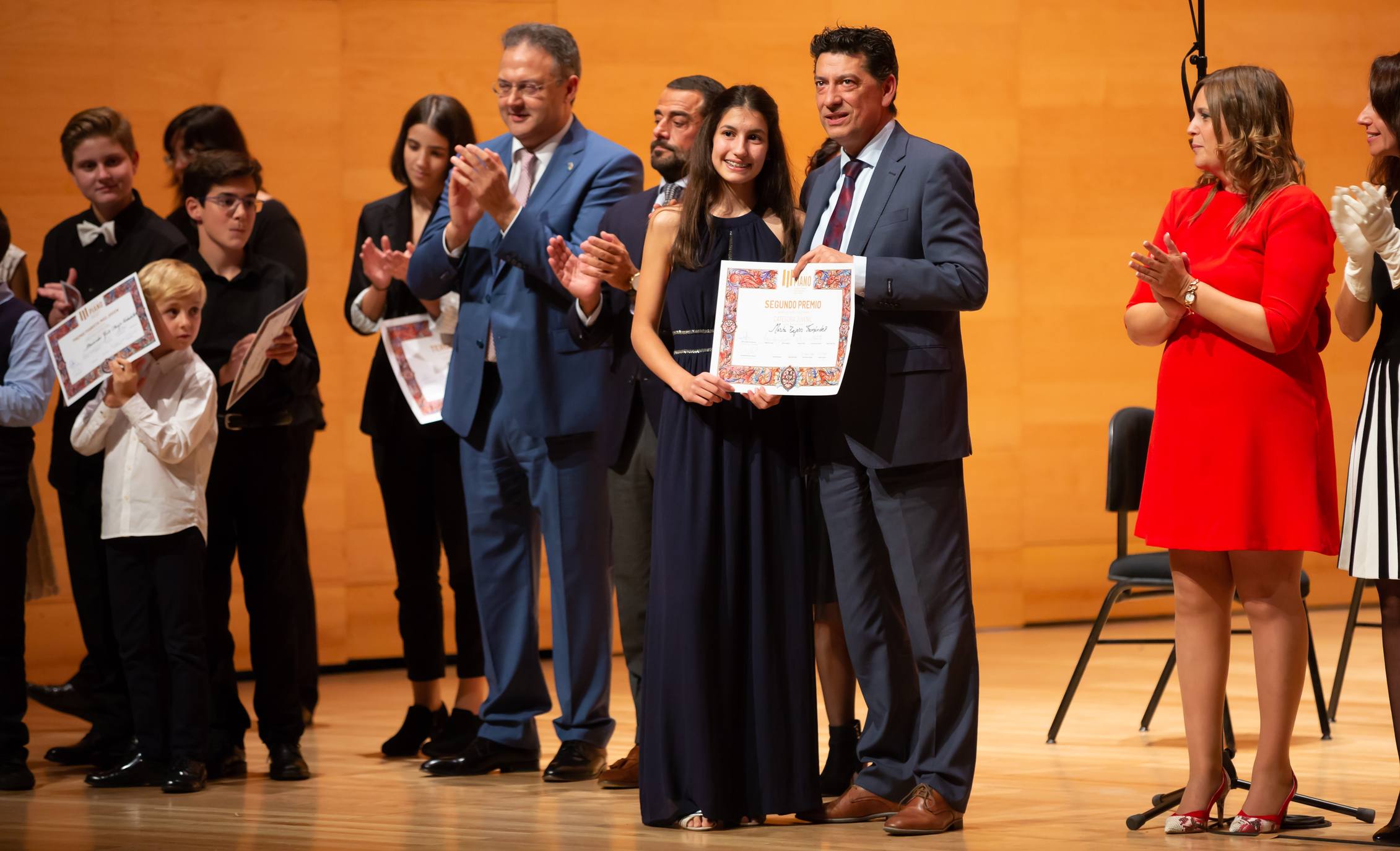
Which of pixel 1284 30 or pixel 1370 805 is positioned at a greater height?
pixel 1284 30

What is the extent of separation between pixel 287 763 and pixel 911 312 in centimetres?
211

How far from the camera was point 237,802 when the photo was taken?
4043 millimetres

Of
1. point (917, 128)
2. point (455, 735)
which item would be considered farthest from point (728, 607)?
point (917, 128)

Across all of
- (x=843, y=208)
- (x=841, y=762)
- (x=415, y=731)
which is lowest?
(x=415, y=731)

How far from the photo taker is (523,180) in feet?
14.9

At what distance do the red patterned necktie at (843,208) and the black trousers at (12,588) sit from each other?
89.1 inches

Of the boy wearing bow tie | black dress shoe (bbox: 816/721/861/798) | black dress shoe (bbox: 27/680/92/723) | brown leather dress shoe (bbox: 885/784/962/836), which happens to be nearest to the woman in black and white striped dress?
brown leather dress shoe (bbox: 885/784/962/836)

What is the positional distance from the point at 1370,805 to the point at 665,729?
169 cm

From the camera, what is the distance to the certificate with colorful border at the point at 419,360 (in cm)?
468

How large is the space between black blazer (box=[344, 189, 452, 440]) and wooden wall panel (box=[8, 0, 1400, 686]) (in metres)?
1.49

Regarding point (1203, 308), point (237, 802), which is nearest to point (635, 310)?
point (1203, 308)

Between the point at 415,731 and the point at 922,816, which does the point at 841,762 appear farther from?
the point at 415,731

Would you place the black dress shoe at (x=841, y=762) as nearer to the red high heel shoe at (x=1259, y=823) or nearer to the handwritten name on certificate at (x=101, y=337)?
the red high heel shoe at (x=1259, y=823)

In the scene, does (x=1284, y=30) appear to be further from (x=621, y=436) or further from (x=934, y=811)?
(x=934, y=811)
